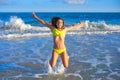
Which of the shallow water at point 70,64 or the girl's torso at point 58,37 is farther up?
the girl's torso at point 58,37

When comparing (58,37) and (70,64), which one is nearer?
(58,37)

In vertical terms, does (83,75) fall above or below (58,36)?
below

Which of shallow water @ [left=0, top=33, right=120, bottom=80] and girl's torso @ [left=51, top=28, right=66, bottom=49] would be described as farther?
shallow water @ [left=0, top=33, right=120, bottom=80]

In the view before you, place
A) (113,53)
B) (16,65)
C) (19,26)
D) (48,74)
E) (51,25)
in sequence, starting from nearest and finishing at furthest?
(51,25) → (48,74) → (16,65) → (113,53) → (19,26)

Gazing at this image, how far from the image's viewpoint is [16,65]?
33.5ft

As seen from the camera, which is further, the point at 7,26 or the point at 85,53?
the point at 7,26

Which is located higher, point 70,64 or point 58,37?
point 58,37

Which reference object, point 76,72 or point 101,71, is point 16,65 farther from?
point 101,71

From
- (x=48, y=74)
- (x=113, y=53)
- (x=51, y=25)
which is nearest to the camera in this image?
(x=51, y=25)

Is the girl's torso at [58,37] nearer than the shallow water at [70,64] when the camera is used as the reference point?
Yes

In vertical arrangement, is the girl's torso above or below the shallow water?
above

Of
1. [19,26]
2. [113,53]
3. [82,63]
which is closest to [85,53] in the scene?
[113,53]

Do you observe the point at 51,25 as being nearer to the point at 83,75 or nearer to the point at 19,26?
the point at 83,75

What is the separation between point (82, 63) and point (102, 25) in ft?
85.0
